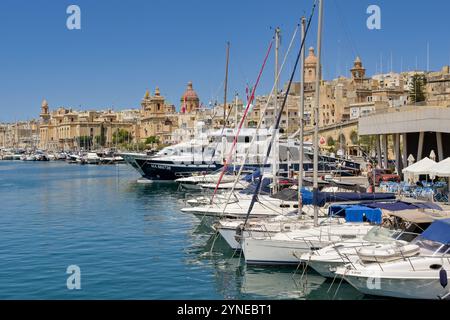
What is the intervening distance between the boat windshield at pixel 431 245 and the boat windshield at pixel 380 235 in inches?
41.1

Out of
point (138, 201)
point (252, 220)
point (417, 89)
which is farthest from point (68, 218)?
point (417, 89)

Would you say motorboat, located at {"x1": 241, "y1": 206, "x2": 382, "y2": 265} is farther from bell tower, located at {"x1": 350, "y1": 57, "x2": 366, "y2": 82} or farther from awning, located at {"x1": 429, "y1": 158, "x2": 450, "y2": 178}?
bell tower, located at {"x1": 350, "y1": 57, "x2": 366, "y2": 82}

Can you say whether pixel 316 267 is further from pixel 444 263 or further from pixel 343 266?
pixel 444 263

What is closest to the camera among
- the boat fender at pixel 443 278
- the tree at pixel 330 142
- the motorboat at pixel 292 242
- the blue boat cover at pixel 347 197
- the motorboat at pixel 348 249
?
the boat fender at pixel 443 278

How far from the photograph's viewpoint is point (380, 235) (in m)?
19.3

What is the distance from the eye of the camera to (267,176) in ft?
124

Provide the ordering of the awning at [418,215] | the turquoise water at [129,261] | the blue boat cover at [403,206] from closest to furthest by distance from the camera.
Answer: the turquoise water at [129,261], the awning at [418,215], the blue boat cover at [403,206]

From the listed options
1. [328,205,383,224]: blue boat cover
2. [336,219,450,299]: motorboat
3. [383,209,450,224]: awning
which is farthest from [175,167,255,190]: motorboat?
[336,219,450,299]: motorboat

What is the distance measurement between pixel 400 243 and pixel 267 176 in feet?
65.9

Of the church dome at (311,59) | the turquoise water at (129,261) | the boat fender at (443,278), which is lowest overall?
the turquoise water at (129,261)

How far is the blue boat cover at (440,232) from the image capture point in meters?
17.1

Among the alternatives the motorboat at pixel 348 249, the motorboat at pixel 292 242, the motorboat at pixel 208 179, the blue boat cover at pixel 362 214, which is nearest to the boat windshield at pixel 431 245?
the motorboat at pixel 348 249

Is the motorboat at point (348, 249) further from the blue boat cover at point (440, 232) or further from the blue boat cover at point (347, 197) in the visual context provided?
the blue boat cover at point (347, 197)

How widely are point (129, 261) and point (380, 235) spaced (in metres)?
9.14
